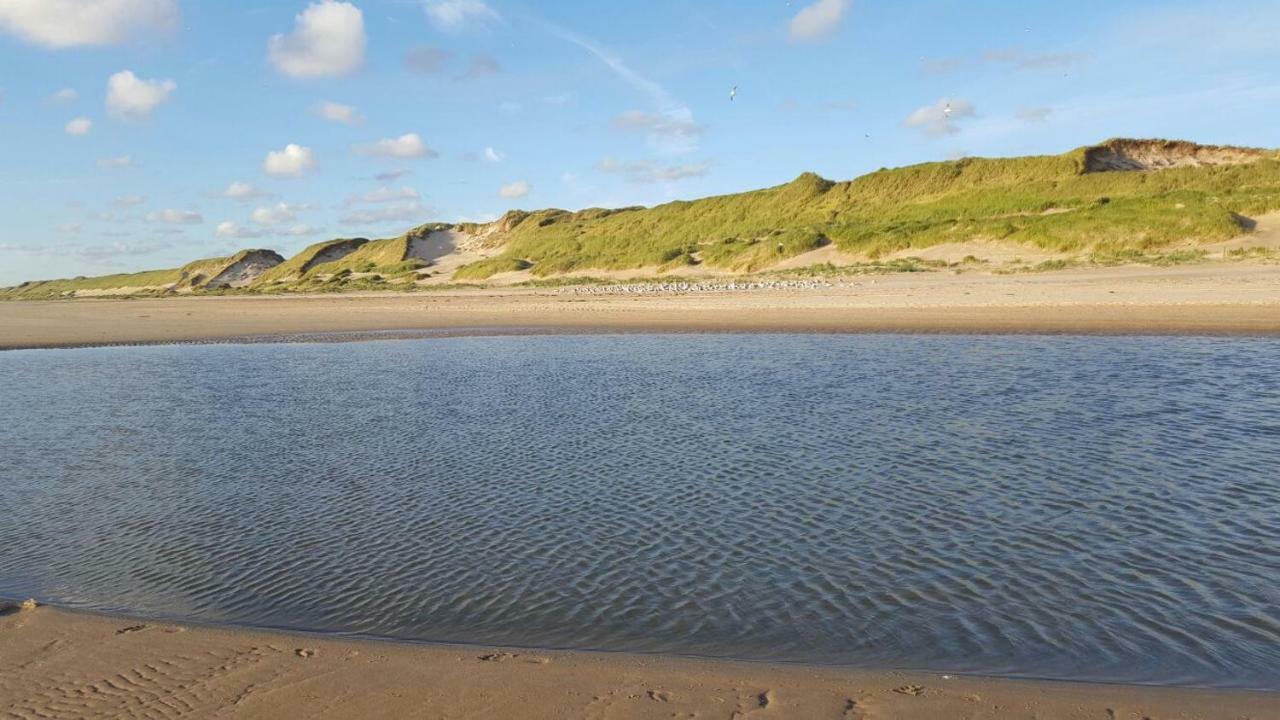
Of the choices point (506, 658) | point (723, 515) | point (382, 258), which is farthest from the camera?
point (382, 258)

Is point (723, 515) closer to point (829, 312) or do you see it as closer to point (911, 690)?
point (911, 690)

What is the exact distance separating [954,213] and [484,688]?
5403 cm

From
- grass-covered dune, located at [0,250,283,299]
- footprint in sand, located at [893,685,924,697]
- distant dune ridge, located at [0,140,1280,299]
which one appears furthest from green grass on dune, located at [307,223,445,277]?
footprint in sand, located at [893,685,924,697]

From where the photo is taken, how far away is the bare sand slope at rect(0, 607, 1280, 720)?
4414 mm

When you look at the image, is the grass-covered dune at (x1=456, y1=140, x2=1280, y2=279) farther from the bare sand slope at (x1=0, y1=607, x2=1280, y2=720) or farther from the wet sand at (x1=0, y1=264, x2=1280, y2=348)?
the bare sand slope at (x1=0, y1=607, x2=1280, y2=720)

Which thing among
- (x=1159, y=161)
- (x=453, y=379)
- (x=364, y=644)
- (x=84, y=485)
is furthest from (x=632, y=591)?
(x=1159, y=161)

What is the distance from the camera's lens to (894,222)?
51.6m

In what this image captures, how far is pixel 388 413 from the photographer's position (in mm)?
14758

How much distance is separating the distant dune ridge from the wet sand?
6.74 meters

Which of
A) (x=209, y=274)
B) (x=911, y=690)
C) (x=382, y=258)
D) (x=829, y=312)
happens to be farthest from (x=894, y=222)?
(x=209, y=274)

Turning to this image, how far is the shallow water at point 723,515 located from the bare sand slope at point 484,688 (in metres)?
0.38

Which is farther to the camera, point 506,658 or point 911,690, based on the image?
point 506,658

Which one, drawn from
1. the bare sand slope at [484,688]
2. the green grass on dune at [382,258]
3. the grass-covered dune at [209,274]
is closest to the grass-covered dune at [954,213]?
the green grass on dune at [382,258]

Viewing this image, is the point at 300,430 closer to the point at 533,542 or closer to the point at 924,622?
the point at 533,542
